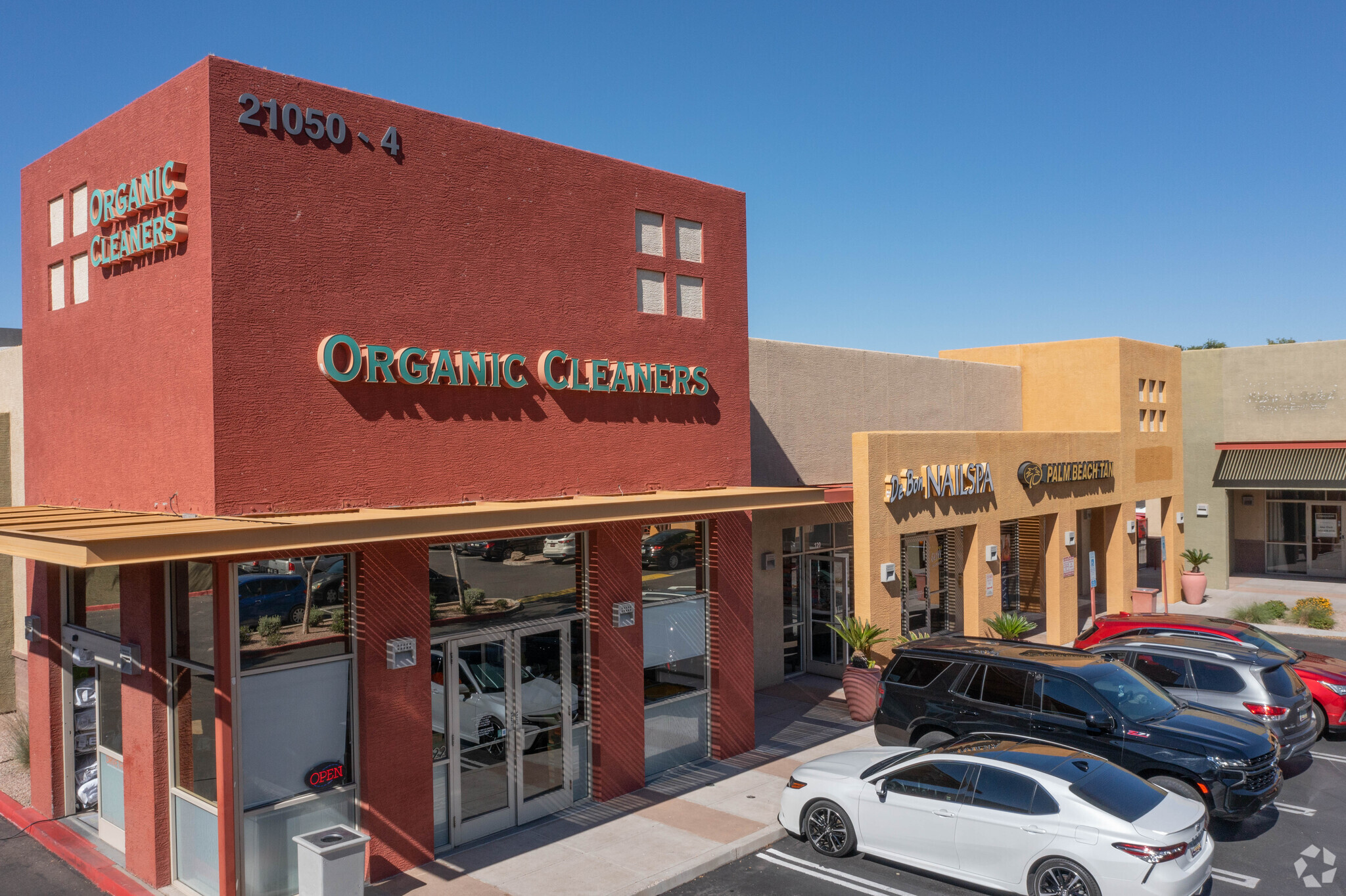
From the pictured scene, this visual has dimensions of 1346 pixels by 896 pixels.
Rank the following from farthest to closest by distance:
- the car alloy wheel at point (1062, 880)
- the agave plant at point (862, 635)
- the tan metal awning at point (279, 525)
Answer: the agave plant at point (862, 635) → the car alloy wheel at point (1062, 880) → the tan metal awning at point (279, 525)

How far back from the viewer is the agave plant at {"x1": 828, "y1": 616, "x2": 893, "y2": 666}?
1683 centimetres

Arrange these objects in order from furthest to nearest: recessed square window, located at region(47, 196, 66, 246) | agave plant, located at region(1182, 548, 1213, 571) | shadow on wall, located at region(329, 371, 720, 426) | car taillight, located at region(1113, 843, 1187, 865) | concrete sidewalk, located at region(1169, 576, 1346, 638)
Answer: agave plant, located at region(1182, 548, 1213, 571) → concrete sidewalk, located at region(1169, 576, 1346, 638) → recessed square window, located at region(47, 196, 66, 246) → shadow on wall, located at region(329, 371, 720, 426) → car taillight, located at region(1113, 843, 1187, 865)

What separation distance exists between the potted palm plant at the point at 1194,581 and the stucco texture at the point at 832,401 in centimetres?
944

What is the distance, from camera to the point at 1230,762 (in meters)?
10.9

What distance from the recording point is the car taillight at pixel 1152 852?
8.52 m

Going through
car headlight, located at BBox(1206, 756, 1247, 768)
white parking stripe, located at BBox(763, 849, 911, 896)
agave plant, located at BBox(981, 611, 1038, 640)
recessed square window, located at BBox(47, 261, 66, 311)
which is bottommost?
white parking stripe, located at BBox(763, 849, 911, 896)

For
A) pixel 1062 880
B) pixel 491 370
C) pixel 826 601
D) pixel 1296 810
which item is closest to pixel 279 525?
pixel 491 370

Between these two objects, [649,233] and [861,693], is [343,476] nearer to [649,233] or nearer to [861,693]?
[649,233]

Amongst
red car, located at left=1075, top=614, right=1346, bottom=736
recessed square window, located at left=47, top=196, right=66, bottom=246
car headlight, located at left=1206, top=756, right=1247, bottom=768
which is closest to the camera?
car headlight, located at left=1206, top=756, right=1247, bottom=768

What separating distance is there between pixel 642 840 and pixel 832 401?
10668 millimetres

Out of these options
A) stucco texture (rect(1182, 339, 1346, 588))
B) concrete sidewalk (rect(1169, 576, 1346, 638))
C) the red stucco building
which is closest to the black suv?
the red stucco building

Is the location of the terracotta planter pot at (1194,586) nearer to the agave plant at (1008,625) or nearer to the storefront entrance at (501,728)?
the agave plant at (1008,625)

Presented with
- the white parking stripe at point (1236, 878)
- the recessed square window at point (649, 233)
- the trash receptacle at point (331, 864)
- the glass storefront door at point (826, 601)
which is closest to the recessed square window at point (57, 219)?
the recessed square window at point (649, 233)

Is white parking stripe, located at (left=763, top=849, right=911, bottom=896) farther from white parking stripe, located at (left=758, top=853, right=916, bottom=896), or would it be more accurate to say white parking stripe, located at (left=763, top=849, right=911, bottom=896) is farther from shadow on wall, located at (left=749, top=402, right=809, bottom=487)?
shadow on wall, located at (left=749, top=402, right=809, bottom=487)
